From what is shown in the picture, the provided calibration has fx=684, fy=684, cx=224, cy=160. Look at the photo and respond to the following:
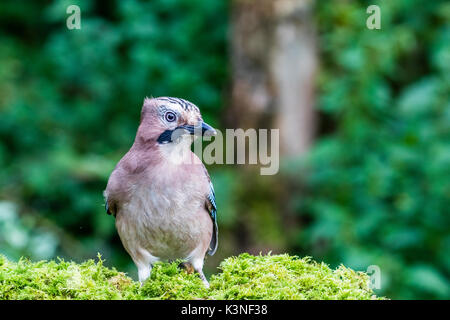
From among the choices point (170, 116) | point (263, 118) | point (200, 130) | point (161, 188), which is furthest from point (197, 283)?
point (263, 118)

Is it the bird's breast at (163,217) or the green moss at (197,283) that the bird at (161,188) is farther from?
the green moss at (197,283)

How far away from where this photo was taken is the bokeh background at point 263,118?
7.96 meters

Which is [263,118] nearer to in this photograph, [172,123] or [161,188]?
[172,123]

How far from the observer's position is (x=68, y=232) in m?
9.44

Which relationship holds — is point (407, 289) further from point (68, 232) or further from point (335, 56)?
point (68, 232)

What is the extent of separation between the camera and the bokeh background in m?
7.96

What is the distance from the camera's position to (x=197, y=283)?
4293 mm

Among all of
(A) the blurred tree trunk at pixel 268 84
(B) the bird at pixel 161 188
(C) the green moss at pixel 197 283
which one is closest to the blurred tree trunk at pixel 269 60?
(A) the blurred tree trunk at pixel 268 84

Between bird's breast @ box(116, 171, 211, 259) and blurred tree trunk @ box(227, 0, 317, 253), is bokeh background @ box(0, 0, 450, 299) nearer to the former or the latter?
blurred tree trunk @ box(227, 0, 317, 253)

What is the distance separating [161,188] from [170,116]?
1.72 ft

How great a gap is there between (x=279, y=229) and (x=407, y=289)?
2124 millimetres

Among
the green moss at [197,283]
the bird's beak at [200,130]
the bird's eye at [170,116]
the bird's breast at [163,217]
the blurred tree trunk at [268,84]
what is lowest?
the green moss at [197,283]

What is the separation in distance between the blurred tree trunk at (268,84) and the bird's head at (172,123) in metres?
4.45

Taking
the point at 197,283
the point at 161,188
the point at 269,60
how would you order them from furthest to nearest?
the point at 269,60 → the point at 161,188 → the point at 197,283
